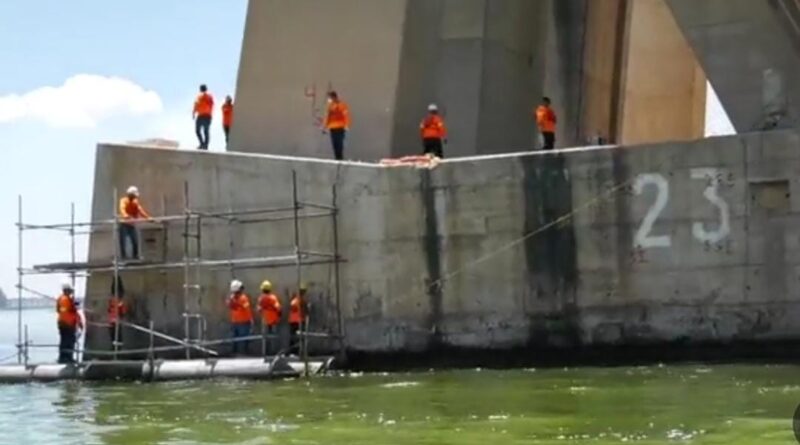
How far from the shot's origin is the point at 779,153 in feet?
75.5

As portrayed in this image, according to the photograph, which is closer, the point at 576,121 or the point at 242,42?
the point at 242,42

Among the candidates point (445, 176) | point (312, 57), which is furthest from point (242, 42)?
point (445, 176)

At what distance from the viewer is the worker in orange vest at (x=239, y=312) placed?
2584 centimetres

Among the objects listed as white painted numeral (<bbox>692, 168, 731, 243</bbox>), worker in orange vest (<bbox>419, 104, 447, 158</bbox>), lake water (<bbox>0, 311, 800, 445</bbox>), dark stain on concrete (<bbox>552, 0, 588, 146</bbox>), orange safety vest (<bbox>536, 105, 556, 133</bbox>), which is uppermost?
dark stain on concrete (<bbox>552, 0, 588, 146</bbox>)

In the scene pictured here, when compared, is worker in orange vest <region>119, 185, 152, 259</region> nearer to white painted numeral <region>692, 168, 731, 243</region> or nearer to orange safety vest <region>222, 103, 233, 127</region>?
orange safety vest <region>222, 103, 233, 127</region>

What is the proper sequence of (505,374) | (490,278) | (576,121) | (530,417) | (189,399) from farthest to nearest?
(576,121)
(490,278)
(505,374)
(189,399)
(530,417)

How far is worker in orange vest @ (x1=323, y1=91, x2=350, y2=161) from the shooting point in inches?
1056

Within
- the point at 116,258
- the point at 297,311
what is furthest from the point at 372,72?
the point at 116,258

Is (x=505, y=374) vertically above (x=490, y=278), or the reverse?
(x=490, y=278)

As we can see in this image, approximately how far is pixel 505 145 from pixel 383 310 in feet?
22.7

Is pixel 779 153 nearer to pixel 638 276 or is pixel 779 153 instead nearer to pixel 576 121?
pixel 638 276

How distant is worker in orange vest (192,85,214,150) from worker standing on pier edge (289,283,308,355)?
5.10 metres

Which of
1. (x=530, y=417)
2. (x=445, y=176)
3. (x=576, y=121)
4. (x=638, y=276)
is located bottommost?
(x=530, y=417)

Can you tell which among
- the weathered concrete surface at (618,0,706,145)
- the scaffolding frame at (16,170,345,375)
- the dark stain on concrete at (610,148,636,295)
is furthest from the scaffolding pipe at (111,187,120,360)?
the weathered concrete surface at (618,0,706,145)
